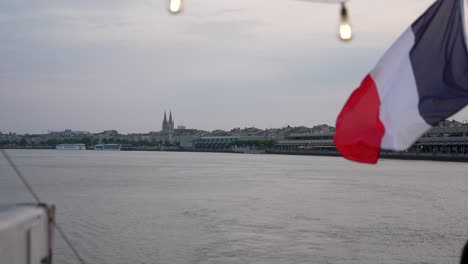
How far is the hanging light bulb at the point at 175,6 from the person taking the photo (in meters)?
3.47

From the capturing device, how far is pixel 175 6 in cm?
349

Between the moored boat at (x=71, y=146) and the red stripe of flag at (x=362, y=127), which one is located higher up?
the moored boat at (x=71, y=146)

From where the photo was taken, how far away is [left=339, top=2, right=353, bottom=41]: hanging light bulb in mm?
3535

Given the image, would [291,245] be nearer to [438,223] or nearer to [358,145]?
[438,223]

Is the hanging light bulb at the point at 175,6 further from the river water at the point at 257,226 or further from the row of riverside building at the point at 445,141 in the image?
the row of riverside building at the point at 445,141

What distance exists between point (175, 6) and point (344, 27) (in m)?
0.91

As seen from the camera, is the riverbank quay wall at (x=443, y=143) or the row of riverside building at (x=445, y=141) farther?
the row of riverside building at (x=445, y=141)

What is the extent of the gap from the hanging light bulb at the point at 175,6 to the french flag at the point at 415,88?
3.49ft

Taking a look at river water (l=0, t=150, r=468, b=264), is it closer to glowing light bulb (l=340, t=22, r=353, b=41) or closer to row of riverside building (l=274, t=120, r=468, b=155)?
glowing light bulb (l=340, t=22, r=353, b=41)

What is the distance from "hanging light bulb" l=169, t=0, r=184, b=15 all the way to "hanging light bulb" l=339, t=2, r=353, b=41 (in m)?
0.87

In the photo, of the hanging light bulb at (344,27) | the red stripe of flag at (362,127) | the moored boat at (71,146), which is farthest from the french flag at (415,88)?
the moored boat at (71,146)

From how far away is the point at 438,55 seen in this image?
137 inches

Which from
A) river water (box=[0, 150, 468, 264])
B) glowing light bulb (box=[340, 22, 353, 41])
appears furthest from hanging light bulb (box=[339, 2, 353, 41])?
river water (box=[0, 150, 468, 264])

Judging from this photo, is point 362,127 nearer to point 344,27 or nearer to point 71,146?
point 344,27
